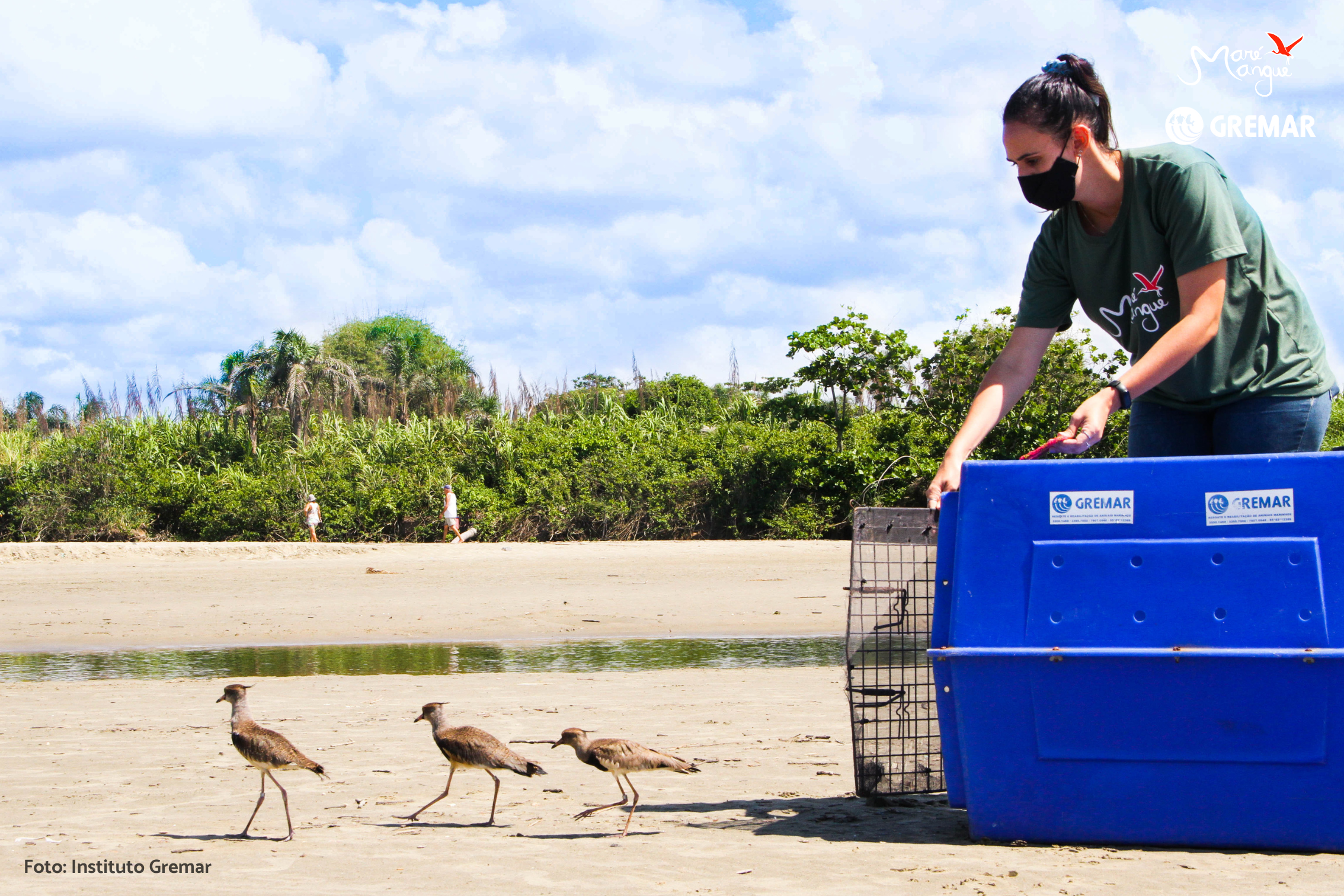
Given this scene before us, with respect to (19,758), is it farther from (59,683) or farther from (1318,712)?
(1318,712)

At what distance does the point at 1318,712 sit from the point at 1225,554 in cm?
44

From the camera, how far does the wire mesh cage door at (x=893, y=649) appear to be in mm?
3471

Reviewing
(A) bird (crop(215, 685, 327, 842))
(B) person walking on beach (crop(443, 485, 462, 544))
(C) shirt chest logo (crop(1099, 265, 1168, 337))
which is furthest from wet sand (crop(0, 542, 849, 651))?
(C) shirt chest logo (crop(1099, 265, 1168, 337))

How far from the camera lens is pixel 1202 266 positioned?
2.94 metres

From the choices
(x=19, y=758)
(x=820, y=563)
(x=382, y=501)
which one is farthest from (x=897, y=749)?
(x=382, y=501)

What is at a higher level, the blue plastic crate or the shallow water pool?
the blue plastic crate

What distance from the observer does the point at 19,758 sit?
510 cm

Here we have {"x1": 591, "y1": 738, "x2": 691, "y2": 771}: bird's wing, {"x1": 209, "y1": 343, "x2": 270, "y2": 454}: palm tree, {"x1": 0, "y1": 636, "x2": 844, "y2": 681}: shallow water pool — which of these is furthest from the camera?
{"x1": 209, "y1": 343, "x2": 270, "y2": 454}: palm tree

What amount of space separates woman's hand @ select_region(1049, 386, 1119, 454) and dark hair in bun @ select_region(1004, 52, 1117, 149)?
27.8 inches

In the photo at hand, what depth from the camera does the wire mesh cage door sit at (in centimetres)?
347

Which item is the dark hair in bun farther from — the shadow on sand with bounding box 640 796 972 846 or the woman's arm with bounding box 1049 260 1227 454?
the shadow on sand with bounding box 640 796 972 846

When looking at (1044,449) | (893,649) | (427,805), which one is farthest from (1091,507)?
(427,805)

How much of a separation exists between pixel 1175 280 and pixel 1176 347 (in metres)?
0.29

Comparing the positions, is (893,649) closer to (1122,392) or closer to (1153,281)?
(1122,392)
